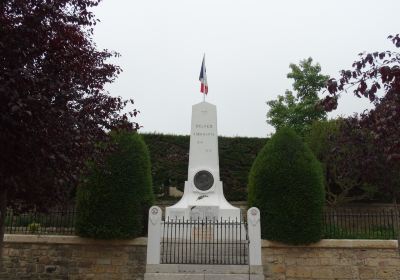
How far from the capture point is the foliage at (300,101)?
2697 cm

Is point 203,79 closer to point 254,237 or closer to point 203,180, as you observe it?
point 203,180

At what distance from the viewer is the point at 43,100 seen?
5.52 meters

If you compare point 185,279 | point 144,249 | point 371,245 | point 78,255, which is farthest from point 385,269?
point 78,255

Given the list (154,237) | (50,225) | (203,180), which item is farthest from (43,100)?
(203,180)

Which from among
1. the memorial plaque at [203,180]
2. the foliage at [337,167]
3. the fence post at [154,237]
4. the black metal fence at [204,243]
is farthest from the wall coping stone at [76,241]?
the foliage at [337,167]

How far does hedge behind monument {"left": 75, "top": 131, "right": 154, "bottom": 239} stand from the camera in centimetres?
1083

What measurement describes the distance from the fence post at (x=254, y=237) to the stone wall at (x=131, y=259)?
1251mm

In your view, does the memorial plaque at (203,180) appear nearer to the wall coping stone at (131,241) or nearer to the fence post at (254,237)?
→ the wall coping stone at (131,241)

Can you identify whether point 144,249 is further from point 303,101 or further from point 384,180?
point 303,101

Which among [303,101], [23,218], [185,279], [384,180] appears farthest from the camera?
[303,101]

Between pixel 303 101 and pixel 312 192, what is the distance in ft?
55.8

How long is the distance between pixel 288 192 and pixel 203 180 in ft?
10.4

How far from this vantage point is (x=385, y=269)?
35.9 ft

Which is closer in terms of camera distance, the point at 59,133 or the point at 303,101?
the point at 59,133
